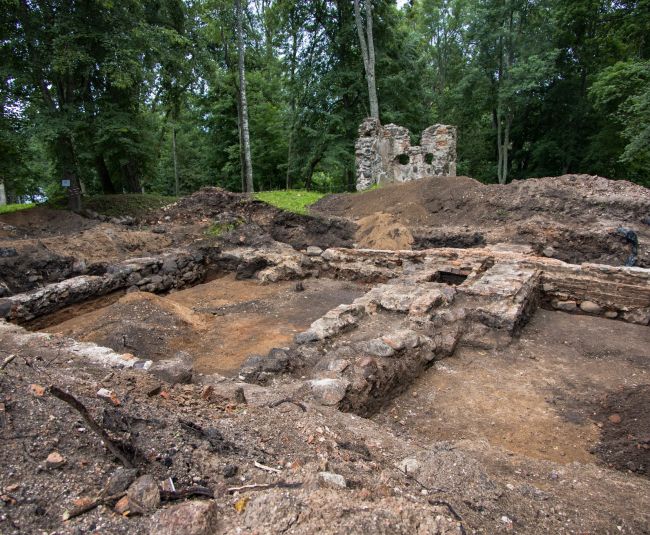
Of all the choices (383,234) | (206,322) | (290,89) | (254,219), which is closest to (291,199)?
(254,219)

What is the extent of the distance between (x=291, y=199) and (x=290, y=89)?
918cm

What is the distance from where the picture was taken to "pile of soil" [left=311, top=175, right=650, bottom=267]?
9.78m

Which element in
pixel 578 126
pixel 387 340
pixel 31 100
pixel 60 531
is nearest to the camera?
pixel 60 531

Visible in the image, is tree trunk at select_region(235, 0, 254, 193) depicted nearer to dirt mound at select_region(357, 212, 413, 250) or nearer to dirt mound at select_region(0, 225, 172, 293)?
dirt mound at select_region(357, 212, 413, 250)

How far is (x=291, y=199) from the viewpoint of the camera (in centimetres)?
1480

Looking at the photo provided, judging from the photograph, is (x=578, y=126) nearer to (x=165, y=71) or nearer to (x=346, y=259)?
(x=346, y=259)

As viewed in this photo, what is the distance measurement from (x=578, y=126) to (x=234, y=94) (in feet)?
55.3

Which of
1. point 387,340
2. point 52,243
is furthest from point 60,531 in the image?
point 52,243

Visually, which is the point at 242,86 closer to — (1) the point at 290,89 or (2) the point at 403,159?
(1) the point at 290,89

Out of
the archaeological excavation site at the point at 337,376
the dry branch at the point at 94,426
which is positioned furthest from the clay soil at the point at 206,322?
the dry branch at the point at 94,426

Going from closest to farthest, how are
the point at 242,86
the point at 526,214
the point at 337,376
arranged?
1. the point at 337,376
2. the point at 526,214
3. the point at 242,86

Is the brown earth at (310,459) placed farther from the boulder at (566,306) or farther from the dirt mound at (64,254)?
the dirt mound at (64,254)

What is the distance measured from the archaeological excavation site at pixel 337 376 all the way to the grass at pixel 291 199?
1640 mm

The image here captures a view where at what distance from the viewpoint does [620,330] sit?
20.2ft
